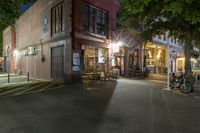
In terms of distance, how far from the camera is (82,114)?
288 inches

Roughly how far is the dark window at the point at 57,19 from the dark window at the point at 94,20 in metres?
2.12

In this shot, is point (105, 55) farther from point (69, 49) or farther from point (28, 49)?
point (28, 49)

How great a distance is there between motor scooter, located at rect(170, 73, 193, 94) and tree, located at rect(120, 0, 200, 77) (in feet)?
4.08

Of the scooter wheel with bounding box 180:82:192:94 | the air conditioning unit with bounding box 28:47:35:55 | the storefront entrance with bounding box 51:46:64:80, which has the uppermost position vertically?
the air conditioning unit with bounding box 28:47:35:55

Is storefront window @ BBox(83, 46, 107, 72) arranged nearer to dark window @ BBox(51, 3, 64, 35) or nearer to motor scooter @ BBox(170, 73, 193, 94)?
dark window @ BBox(51, 3, 64, 35)

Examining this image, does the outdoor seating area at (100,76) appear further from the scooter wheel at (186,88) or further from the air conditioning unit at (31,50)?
the air conditioning unit at (31,50)

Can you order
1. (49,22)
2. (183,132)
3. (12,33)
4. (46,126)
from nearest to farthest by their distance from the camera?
(183,132)
(46,126)
(49,22)
(12,33)

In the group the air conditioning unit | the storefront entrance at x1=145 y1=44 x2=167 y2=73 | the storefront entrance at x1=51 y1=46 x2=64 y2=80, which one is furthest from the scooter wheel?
the air conditioning unit

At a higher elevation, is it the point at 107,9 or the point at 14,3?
the point at 107,9

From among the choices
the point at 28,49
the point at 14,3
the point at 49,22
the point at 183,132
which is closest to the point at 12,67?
the point at 28,49

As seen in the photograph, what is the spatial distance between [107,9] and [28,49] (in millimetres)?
12283

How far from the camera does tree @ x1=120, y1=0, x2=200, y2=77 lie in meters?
10.2

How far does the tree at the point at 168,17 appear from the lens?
10.2 meters

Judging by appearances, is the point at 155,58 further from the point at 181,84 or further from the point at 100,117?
the point at 100,117
